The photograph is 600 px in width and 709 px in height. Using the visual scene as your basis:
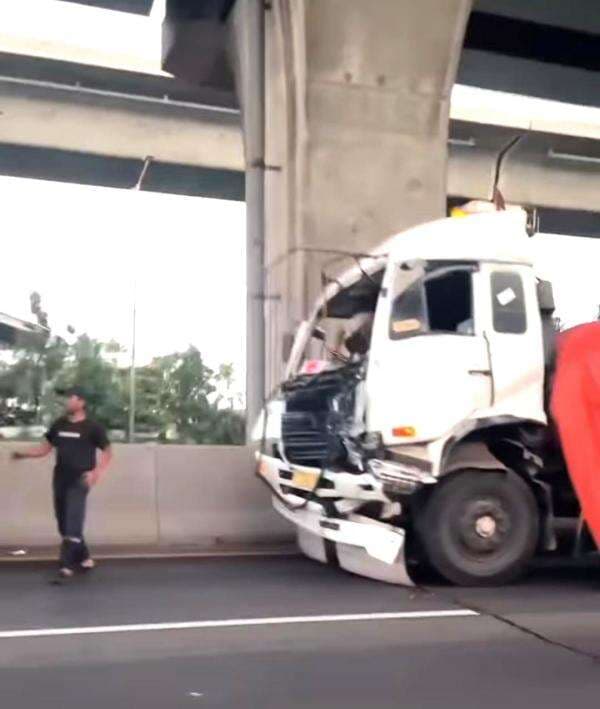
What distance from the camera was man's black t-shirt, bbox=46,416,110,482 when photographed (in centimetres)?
1025

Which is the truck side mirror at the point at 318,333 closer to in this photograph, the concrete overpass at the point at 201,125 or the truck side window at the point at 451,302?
Result: the truck side window at the point at 451,302

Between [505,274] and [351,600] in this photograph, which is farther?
[505,274]

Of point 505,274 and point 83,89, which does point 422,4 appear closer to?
point 505,274

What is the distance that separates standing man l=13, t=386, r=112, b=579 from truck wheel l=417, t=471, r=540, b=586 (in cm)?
289

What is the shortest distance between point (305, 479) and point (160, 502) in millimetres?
3114

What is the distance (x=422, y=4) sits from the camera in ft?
48.6

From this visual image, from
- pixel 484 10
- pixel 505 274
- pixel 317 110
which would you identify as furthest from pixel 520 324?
pixel 484 10

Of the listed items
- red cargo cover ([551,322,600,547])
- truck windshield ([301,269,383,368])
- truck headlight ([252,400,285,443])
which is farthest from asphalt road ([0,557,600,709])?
truck windshield ([301,269,383,368])

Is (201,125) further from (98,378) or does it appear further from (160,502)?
(160,502)

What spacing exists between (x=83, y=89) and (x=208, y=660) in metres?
20.4

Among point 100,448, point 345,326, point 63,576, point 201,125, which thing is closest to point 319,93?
point 345,326

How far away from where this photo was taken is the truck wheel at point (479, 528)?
973 cm

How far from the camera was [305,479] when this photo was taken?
9867 mm

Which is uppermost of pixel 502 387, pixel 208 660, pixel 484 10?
pixel 484 10
